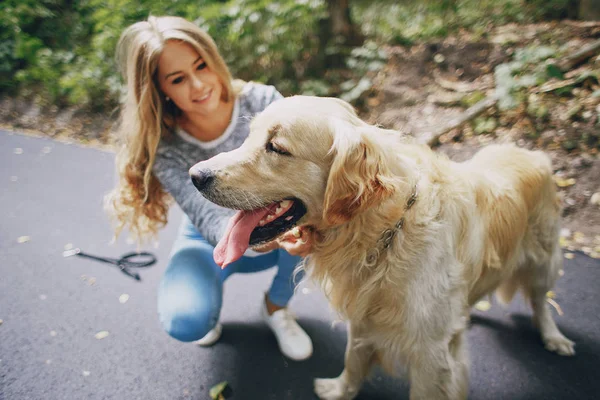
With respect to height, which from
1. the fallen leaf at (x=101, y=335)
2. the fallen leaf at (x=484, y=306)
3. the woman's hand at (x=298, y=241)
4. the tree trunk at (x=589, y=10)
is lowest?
the fallen leaf at (x=484, y=306)

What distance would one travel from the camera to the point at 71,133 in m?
6.39

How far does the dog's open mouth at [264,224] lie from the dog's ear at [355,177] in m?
0.16

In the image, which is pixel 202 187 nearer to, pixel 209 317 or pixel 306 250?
pixel 306 250

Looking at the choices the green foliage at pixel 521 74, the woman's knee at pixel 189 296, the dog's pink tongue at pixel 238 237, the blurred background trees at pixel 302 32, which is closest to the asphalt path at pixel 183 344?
the woman's knee at pixel 189 296

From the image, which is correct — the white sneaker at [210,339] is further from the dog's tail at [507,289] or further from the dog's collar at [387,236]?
the dog's tail at [507,289]

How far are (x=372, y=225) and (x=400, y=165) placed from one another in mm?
252

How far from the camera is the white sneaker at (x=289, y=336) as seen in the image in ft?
7.21

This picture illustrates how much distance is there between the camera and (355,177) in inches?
50.5

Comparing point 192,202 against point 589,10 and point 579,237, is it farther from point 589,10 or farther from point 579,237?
point 589,10

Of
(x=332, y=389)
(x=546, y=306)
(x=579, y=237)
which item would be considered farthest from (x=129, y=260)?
(x=579, y=237)

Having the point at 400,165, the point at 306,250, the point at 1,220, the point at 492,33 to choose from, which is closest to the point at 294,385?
the point at 306,250

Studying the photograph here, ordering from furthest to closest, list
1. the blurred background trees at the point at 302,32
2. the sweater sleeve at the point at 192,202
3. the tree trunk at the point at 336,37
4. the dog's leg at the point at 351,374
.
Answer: the tree trunk at the point at 336,37
the blurred background trees at the point at 302,32
the sweater sleeve at the point at 192,202
the dog's leg at the point at 351,374

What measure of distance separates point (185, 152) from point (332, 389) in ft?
5.09

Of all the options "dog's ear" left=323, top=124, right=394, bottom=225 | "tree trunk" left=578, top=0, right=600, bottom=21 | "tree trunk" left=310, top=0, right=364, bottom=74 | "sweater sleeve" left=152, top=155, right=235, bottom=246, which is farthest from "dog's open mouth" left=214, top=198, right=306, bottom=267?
"tree trunk" left=578, top=0, right=600, bottom=21
